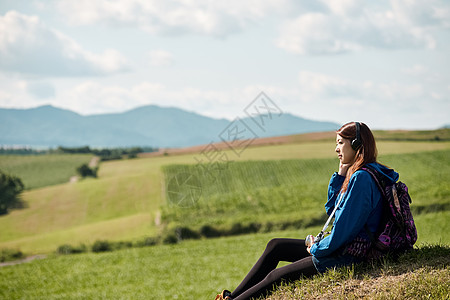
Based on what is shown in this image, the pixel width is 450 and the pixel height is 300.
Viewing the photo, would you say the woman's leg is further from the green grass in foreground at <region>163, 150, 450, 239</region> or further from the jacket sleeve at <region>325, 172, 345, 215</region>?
the green grass in foreground at <region>163, 150, 450, 239</region>

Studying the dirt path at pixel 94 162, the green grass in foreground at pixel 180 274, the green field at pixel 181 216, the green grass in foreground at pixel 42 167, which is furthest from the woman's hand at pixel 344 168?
the dirt path at pixel 94 162

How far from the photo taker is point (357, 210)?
4.20 meters

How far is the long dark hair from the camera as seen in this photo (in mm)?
4430

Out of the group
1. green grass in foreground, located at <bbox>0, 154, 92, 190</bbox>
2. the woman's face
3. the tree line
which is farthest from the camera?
the tree line

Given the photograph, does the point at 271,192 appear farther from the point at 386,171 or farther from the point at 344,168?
the point at 386,171

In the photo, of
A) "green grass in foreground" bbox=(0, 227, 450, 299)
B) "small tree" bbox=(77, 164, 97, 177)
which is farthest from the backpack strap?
"small tree" bbox=(77, 164, 97, 177)

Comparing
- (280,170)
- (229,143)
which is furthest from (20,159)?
(280,170)

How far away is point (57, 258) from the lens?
24.5m

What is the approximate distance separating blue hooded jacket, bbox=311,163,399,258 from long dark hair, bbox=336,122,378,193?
0.30ft

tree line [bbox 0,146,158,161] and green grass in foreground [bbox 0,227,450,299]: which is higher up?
Result: tree line [bbox 0,146,158,161]

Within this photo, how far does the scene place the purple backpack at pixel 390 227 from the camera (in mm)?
4301

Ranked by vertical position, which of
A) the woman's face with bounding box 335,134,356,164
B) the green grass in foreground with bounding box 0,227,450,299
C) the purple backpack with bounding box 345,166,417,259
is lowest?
the green grass in foreground with bounding box 0,227,450,299

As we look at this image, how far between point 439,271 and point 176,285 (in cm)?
1132

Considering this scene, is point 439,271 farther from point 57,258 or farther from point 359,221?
point 57,258
